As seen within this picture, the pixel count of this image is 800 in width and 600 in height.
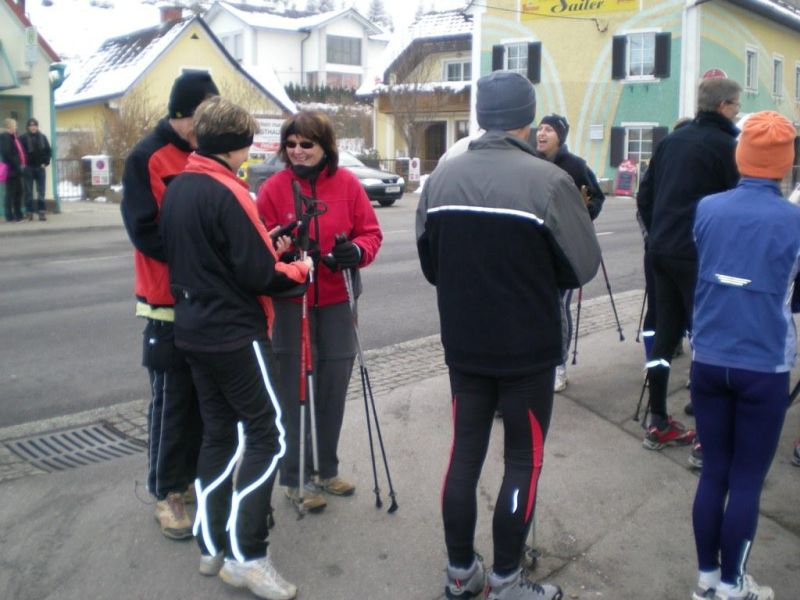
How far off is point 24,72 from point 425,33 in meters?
29.1

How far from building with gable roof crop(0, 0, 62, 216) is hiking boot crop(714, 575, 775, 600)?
18.7 m

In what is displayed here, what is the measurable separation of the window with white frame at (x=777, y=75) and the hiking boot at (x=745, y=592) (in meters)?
40.8

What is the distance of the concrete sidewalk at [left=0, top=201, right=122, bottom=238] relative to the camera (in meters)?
17.9

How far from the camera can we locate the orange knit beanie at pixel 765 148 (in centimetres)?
343

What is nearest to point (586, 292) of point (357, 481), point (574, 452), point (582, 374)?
point (582, 374)

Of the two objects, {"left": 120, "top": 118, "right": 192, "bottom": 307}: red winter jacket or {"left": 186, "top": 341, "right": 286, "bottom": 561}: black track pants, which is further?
{"left": 120, "top": 118, "right": 192, "bottom": 307}: red winter jacket

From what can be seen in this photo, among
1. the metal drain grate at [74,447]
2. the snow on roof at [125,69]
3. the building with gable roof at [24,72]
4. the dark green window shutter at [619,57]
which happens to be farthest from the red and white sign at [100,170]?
the metal drain grate at [74,447]

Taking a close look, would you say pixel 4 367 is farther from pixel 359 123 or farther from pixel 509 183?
pixel 359 123

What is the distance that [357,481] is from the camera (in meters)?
4.82

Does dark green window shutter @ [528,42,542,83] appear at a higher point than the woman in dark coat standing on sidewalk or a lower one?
higher

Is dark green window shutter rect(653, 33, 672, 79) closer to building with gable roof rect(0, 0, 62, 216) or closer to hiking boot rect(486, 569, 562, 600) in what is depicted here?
building with gable roof rect(0, 0, 62, 216)

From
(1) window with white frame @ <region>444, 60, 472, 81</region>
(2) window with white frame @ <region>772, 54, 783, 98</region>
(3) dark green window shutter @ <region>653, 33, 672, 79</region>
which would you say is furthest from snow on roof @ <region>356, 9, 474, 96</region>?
(2) window with white frame @ <region>772, 54, 783, 98</region>

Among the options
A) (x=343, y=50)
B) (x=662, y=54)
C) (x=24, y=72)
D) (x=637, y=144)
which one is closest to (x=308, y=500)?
(x=24, y=72)

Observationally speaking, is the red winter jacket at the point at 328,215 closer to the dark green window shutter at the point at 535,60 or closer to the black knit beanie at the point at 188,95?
the black knit beanie at the point at 188,95
